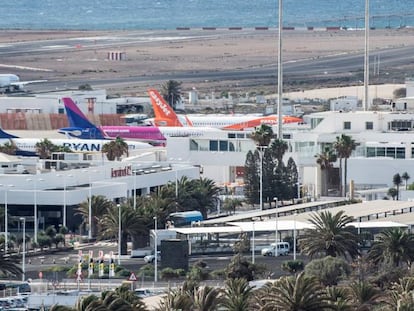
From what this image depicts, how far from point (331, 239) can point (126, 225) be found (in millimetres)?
11627

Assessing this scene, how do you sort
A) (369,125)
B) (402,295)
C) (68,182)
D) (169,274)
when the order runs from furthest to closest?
1. (369,125)
2. (68,182)
3. (169,274)
4. (402,295)

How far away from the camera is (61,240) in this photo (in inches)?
3674

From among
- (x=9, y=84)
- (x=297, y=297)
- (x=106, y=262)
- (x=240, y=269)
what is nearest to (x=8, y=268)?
(x=106, y=262)

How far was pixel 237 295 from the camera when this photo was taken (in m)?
64.5

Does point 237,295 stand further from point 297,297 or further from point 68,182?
point 68,182

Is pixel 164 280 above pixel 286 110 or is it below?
below

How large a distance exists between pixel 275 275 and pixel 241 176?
44507 mm

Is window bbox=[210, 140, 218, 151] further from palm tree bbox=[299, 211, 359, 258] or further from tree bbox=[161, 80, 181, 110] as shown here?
tree bbox=[161, 80, 181, 110]

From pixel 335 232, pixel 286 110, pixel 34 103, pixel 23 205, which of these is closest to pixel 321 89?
pixel 286 110

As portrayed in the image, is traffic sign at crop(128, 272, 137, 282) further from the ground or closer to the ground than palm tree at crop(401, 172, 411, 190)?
closer to the ground

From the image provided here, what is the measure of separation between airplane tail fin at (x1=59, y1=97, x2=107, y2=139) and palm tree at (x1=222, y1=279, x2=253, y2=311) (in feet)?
233

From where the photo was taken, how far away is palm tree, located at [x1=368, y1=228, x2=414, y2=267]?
78875 millimetres

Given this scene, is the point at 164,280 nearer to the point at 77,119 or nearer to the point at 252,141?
the point at 252,141

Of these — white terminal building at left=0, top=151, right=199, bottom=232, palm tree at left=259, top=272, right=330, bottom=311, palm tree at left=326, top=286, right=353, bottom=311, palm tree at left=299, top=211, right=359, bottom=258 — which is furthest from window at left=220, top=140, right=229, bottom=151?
palm tree at left=259, top=272, right=330, bottom=311
